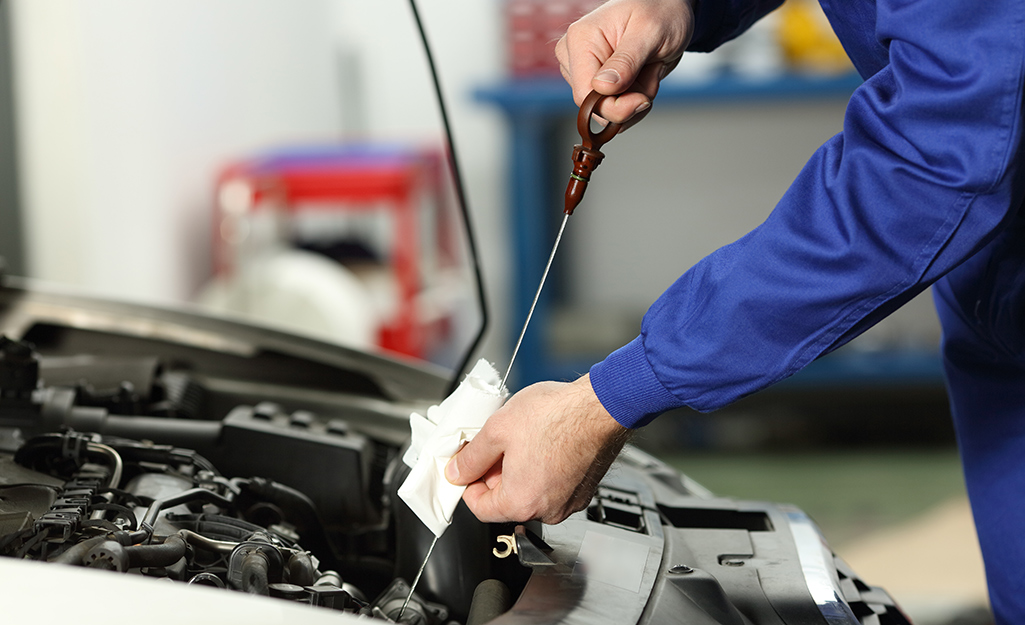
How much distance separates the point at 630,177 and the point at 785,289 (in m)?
3.23

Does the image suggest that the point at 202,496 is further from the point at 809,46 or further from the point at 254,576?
the point at 809,46

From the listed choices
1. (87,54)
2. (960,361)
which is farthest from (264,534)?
(87,54)

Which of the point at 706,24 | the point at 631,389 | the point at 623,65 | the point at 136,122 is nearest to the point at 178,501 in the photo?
the point at 631,389

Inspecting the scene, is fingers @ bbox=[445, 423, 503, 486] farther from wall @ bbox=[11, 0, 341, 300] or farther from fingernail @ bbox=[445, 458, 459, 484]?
wall @ bbox=[11, 0, 341, 300]

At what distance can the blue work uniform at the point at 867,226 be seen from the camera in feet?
2.00

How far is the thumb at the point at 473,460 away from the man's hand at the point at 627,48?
0.32 m

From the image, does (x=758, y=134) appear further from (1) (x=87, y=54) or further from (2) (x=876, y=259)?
(2) (x=876, y=259)

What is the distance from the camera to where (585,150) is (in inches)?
31.9

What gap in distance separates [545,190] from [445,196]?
69 centimetres

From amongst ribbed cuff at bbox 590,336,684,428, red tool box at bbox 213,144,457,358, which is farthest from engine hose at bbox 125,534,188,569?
red tool box at bbox 213,144,457,358

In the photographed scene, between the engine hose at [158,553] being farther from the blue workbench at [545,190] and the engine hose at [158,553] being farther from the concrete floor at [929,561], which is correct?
the blue workbench at [545,190]

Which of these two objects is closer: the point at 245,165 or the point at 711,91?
the point at 711,91

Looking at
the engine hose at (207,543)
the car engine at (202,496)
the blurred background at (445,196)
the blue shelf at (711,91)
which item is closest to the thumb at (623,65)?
the car engine at (202,496)

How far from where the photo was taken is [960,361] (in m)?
1.04
